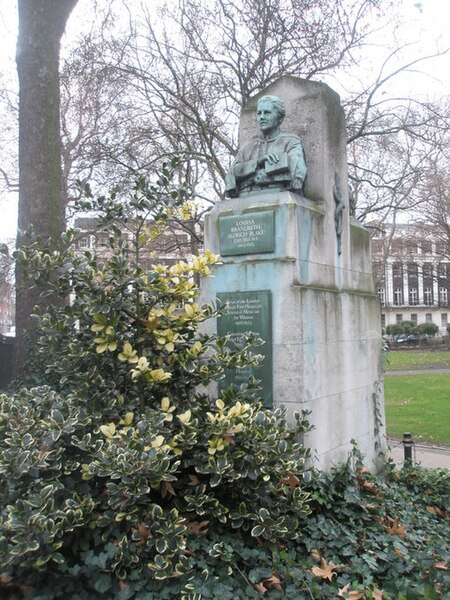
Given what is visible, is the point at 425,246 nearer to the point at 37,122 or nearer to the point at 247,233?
the point at 37,122

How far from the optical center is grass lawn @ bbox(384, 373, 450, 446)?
1112cm

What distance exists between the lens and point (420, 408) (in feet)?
47.5

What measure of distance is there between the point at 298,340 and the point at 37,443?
2.41 m

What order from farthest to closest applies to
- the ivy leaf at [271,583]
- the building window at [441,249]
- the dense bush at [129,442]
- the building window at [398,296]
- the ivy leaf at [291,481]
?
the building window at [398,296], the building window at [441,249], the ivy leaf at [291,481], the ivy leaf at [271,583], the dense bush at [129,442]

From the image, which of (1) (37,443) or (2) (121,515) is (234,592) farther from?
(1) (37,443)

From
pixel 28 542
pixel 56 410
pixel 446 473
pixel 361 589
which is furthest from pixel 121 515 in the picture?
pixel 446 473

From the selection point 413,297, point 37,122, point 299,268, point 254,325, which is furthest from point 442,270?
point 254,325

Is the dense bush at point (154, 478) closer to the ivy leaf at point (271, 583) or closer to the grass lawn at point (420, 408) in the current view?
the ivy leaf at point (271, 583)

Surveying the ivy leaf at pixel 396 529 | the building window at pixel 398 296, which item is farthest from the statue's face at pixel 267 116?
the building window at pixel 398 296

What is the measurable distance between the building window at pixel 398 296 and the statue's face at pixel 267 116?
80846 millimetres

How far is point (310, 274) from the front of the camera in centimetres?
526

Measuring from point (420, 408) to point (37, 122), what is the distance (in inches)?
451

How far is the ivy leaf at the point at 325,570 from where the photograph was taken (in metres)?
3.54

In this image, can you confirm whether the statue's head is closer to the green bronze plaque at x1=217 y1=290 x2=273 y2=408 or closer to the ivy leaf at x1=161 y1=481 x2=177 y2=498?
the green bronze plaque at x1=217 y1=290 x2=273 y2=408
